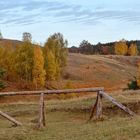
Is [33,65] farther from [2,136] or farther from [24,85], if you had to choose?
[2,136]

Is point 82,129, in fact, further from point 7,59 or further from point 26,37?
point 26,37

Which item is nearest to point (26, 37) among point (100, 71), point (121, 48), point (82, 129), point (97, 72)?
point (97, 72)

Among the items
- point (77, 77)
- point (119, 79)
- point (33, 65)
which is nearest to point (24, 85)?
point (33, 65)

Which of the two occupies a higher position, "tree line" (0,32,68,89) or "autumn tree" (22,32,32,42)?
"autumn tree" (22,32,32,42)

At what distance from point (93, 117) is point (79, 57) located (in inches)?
4701

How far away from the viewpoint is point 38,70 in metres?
82.4

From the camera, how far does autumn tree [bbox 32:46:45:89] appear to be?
8156cm

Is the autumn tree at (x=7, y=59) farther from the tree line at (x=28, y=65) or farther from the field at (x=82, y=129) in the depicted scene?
the field at (x=82, y=129)

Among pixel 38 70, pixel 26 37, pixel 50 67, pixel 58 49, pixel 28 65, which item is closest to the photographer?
pixel 28 65

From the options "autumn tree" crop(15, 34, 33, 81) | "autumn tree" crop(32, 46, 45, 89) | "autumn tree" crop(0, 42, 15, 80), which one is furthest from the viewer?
"autumn tree" crop(32, 46, 45, 89)

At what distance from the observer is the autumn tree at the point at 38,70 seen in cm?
8156

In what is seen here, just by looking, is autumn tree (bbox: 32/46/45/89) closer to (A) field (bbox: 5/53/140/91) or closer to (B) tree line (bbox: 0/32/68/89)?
(B) tree line (bbox: 0/32/68/89)

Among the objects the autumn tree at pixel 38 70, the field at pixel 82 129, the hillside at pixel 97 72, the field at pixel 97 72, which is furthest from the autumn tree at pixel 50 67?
the field at pixel 82 129

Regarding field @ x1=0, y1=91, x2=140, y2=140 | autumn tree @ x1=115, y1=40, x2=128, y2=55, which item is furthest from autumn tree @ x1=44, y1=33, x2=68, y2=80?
field @ x1=0, y1=91, x2=140, y2=140
